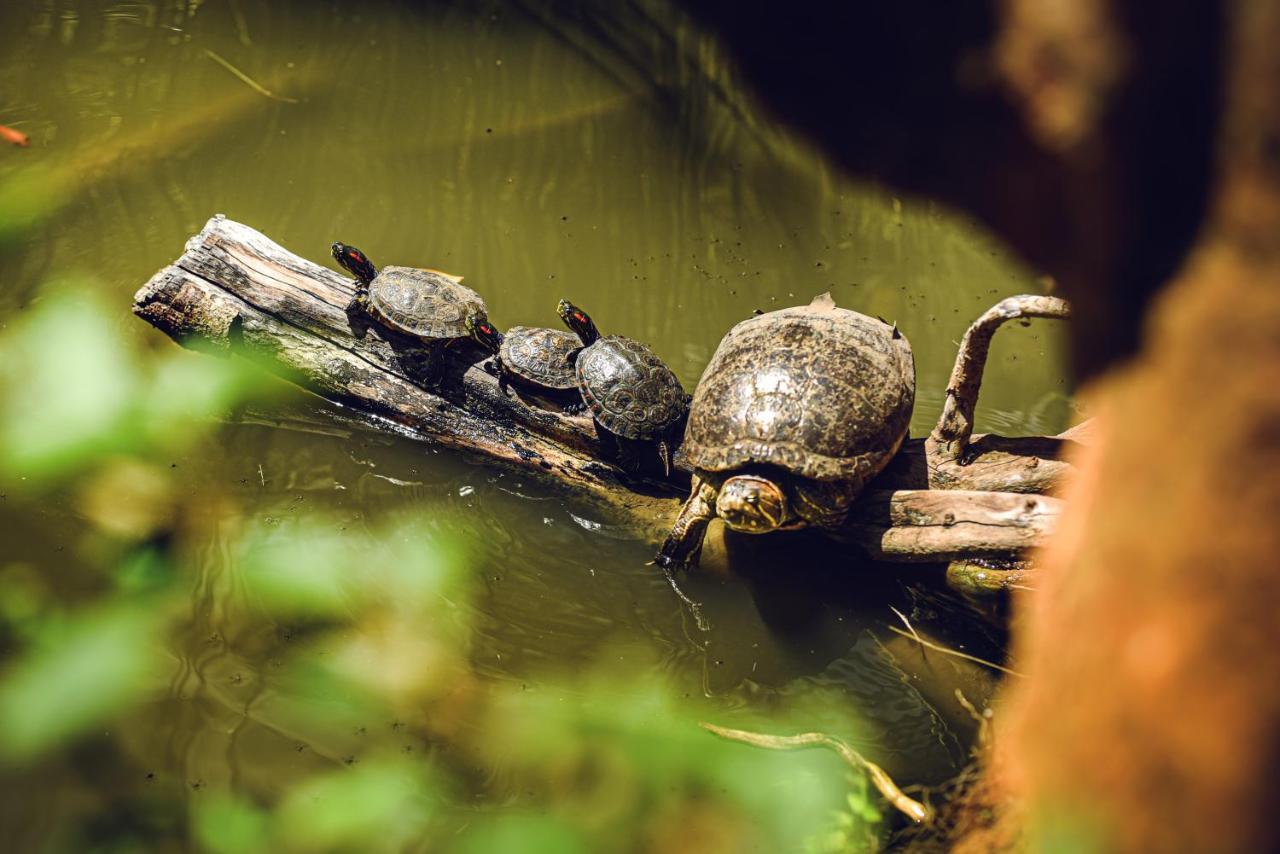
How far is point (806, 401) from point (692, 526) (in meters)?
0.61

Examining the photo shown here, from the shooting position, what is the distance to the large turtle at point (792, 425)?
2.65 metres

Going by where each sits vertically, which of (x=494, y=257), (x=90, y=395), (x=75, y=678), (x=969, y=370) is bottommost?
(x=75, y=678)

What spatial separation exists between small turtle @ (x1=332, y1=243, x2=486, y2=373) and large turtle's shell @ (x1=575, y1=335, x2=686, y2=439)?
1.80 feet

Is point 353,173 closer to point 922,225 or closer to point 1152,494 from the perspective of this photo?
point 922,225

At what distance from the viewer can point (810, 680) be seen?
9.06ft

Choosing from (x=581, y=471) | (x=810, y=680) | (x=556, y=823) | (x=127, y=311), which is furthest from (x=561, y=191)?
(x=556, y=823)

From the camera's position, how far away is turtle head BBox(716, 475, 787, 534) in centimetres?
260

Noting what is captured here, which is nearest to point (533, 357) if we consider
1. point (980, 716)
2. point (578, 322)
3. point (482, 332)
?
point (482, 332)

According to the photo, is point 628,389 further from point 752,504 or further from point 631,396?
point 752,504

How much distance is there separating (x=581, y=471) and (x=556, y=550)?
0.32 metres

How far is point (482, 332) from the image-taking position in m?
3.27

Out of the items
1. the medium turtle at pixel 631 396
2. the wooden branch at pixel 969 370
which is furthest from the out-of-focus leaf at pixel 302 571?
the wooden branch at pixel 969 370

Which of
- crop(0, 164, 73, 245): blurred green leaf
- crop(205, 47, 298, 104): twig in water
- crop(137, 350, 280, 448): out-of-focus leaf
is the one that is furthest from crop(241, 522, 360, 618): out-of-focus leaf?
crop(205, 47, 298, 104): twig in water

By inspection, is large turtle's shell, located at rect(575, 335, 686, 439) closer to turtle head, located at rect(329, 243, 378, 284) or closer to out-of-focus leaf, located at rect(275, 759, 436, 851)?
turtle head, located at rect(329, 243, 378, 284)
